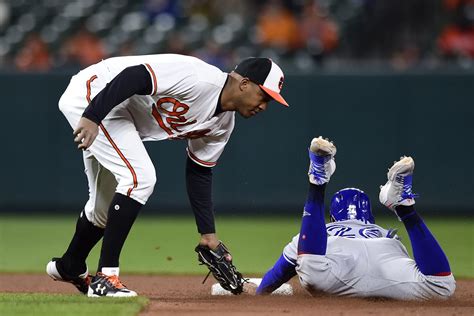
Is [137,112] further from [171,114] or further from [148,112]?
[171,114]

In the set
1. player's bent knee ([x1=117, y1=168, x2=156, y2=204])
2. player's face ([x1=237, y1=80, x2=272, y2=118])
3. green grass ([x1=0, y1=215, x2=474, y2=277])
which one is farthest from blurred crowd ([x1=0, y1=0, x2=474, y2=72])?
player's bent knee ([x1=117, y1=168, x2=156, y2=204])

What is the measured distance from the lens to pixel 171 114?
5.62 metres

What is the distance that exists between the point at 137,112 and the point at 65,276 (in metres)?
1.18

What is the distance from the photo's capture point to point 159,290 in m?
6.55

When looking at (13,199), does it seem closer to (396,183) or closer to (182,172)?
(182,172)

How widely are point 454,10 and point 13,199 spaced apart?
5.81 m

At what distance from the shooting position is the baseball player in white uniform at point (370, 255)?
5559mm

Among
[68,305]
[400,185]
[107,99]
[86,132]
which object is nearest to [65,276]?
[68,305]

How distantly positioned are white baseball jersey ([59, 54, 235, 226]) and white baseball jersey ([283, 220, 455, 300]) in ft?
3.25

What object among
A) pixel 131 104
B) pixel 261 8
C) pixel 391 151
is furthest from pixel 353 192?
pixel 261 8

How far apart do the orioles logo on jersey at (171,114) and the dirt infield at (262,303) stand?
39.1 inches

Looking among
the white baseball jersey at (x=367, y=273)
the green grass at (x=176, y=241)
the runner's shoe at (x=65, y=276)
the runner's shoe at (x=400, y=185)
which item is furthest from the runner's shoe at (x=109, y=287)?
the green grass at (x=176, y=241)

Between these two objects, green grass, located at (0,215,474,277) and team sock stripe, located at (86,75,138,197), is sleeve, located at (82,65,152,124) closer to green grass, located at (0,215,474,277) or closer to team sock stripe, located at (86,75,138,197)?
team sock stripe, located at (86,75,138,197)

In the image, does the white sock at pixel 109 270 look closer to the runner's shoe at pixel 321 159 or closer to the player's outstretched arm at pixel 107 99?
the player's outstretched arm at pixel 107 99
